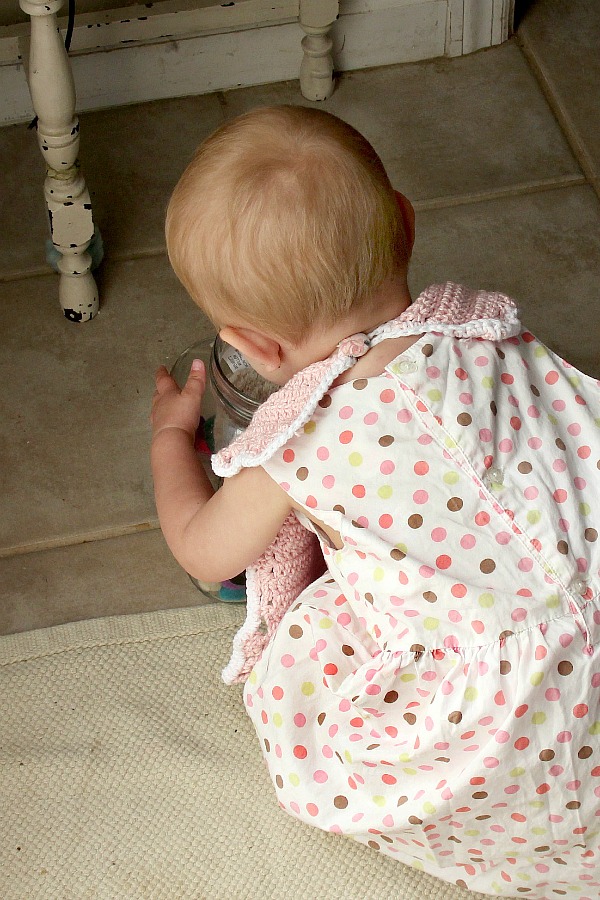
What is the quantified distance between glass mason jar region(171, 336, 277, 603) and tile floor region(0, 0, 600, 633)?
53 millimetres

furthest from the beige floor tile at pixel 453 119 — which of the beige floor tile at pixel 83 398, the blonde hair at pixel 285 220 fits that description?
the blonde hair at pixel 285 220

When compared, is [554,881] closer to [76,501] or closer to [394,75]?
[76,501]

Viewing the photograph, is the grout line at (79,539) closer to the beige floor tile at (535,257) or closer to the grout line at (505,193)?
the beige floor tile at (535,257)

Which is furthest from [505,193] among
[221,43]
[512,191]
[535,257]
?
[221,43]

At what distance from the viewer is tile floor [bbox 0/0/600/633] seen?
48.3 inches

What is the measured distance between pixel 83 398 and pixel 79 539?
20 cm

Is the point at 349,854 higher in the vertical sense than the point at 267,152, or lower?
lower

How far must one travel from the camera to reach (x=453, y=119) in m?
1.62

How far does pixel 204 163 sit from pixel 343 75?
951mm

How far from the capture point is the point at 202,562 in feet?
3.20

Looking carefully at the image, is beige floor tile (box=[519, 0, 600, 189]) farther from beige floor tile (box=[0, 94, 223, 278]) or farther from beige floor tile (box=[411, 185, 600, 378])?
beige floor tile (box=[0, 94, 223, 278])

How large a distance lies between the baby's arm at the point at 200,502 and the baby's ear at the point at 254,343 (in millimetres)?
93

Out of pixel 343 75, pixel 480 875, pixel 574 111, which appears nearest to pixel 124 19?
pixel 343 75

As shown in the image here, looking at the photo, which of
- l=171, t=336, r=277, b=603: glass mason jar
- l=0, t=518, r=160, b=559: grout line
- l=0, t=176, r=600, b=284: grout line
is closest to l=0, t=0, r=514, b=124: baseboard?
l=0, t=176, r=600, b=284: grout line
